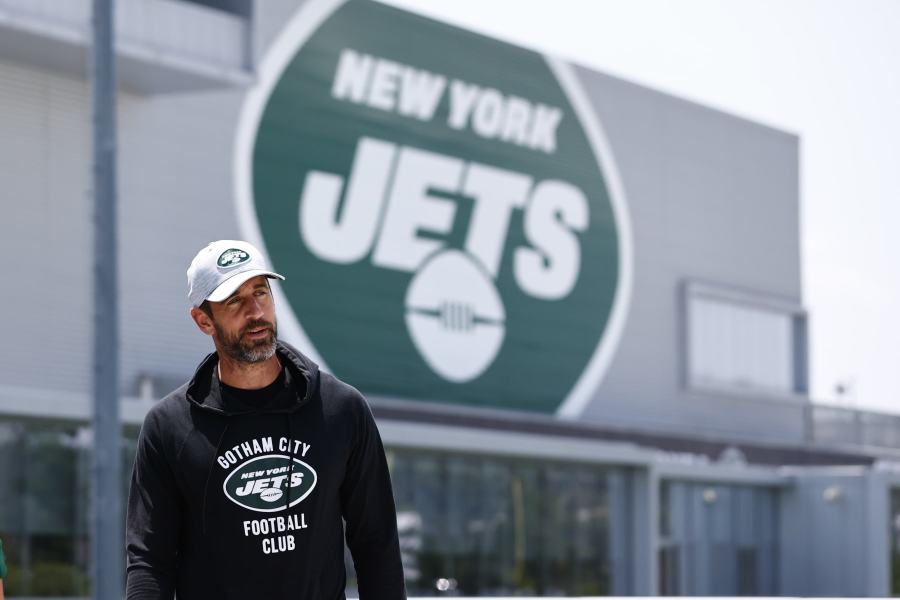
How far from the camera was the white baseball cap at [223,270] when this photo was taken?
4.40 m

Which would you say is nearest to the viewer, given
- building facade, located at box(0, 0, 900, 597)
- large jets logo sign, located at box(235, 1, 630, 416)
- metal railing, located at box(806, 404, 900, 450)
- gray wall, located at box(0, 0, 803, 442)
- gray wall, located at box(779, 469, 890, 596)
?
gray wall, located at box(0, 0, 803, 442)

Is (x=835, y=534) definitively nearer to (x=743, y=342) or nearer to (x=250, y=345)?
(x=743, y=342)

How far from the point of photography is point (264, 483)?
176 inches

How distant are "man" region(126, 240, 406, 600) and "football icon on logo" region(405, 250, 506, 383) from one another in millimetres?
35867

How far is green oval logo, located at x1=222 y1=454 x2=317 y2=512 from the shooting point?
448 centimetres

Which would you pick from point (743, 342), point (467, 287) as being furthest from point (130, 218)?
point (743, 342)

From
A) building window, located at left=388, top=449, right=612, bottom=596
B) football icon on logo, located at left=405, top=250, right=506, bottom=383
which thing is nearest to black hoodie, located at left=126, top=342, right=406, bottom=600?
building window, located at left=388, top=449, right=612, bottom=596

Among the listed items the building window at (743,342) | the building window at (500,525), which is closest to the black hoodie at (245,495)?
the building window at (500,525)

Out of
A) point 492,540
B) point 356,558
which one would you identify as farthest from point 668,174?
point 356,558

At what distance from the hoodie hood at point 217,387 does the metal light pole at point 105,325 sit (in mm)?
9839

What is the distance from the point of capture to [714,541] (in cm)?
4678

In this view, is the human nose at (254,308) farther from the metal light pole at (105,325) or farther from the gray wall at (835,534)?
the gray wall at (835,534)

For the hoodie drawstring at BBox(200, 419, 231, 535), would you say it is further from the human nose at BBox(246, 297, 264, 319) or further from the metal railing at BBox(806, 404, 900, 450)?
the metal railing at BBox(806, 404, 900, 450)

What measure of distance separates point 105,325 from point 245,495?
1036 centimetres
